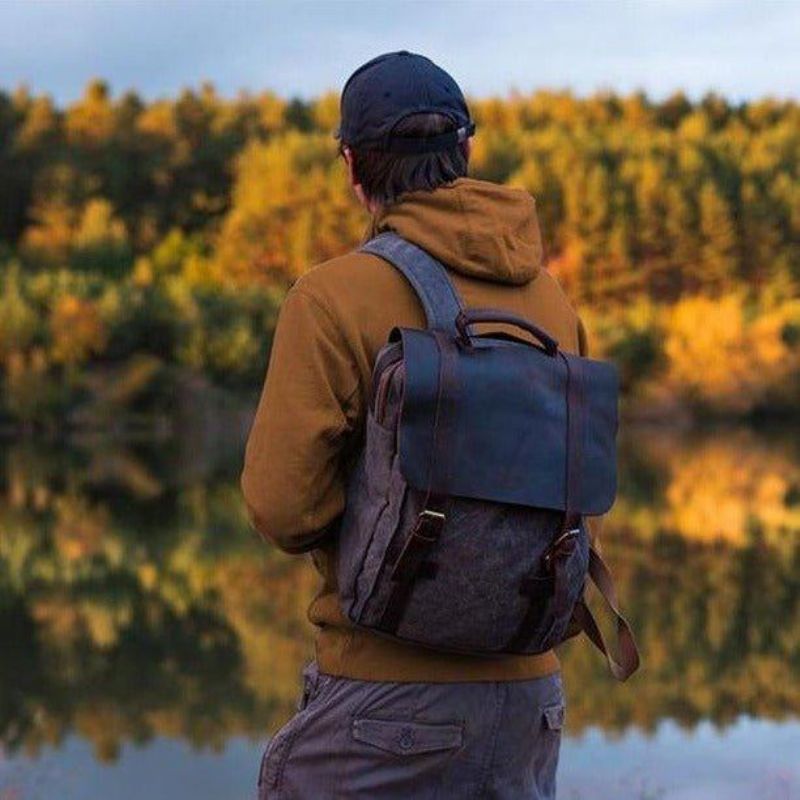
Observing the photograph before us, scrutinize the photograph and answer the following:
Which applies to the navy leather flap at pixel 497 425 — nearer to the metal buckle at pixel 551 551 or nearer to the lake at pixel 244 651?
the metal buckle at pixel 551 551

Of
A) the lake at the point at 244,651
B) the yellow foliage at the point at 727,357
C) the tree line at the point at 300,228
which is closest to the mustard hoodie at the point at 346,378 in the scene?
the lake at the point at 244,651

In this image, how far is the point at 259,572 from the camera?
1240 cm

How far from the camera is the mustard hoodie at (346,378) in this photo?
6.19 feet

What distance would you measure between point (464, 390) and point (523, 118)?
58.5 m

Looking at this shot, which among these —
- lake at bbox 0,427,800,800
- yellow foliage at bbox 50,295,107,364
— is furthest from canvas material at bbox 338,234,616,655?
yellow foliage at bbox 50,295,107,364

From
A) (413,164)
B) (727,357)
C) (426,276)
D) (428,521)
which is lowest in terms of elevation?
(428,521)

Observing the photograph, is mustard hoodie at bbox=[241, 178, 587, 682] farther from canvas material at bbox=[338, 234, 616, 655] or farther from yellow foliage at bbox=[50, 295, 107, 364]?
yellow foliage at bbox=[50, 295, 107, 364]

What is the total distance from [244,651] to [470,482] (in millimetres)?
7517

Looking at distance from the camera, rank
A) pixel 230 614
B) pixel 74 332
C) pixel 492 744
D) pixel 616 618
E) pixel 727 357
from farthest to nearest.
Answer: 1. pixel 727 357
2. pixel 74 332
3. pixel 230 614
4. pixel 616 618
5. pixel 492 744

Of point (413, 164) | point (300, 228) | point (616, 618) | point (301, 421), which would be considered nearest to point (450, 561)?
point (301, 421)

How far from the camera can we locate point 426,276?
1.94m

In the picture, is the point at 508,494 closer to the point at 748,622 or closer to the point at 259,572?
the point at 748,622

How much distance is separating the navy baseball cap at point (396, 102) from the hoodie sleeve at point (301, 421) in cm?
22

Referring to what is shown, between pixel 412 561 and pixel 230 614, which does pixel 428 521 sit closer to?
pixel 412 561
